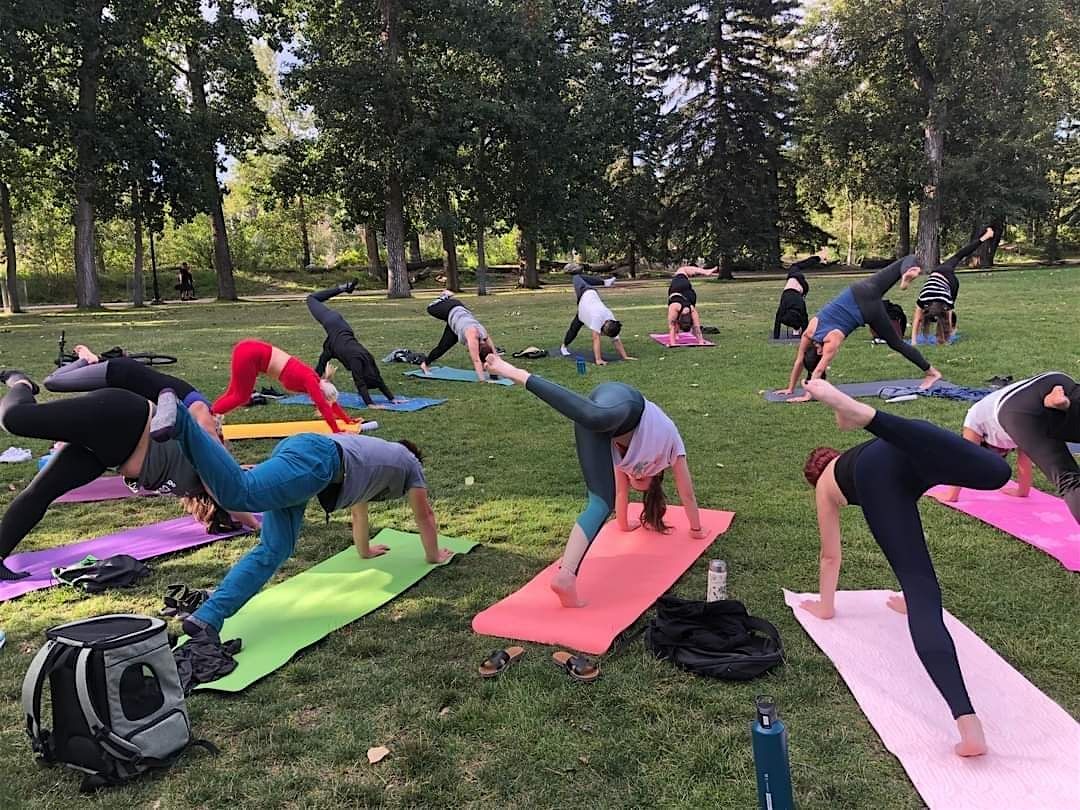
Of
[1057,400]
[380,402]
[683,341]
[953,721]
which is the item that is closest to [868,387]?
[683,341]

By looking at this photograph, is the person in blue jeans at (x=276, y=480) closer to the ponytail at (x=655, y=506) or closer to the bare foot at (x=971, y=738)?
the ponytail at (x=655, y=506)

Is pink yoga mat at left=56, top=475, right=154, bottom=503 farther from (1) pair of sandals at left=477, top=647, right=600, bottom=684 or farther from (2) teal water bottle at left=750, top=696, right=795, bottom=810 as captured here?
(2) teal water bottle at left=750, top=696, right=795, bottom=810

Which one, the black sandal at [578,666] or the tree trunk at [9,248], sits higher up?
the tree trunk at [9,248]

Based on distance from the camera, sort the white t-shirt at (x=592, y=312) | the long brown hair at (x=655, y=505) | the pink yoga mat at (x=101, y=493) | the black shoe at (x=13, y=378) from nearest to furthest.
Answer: the black shoe at (x=13, y=378) < the long brown hair at (x=655, y=505) < the pink yoga mat at (x=101, y=493) < the white t-shirt at (x=592, y=312)

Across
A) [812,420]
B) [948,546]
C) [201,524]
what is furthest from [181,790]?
[812,420]

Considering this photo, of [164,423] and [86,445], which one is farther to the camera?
[86,445]

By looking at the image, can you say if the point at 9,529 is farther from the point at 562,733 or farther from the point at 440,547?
the point at 562,733

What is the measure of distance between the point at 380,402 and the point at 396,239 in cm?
1905

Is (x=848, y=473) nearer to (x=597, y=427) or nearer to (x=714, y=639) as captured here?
(x=714, y=639)

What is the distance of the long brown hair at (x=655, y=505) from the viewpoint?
5.35 meters

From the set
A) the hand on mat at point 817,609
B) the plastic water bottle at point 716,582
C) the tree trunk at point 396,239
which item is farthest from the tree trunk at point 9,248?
the hand on mat at point 817,609

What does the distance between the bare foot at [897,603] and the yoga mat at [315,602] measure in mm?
2649

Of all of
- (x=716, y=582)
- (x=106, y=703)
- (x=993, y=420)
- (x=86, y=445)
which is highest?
(x=86, y=445)

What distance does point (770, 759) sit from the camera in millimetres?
2455
